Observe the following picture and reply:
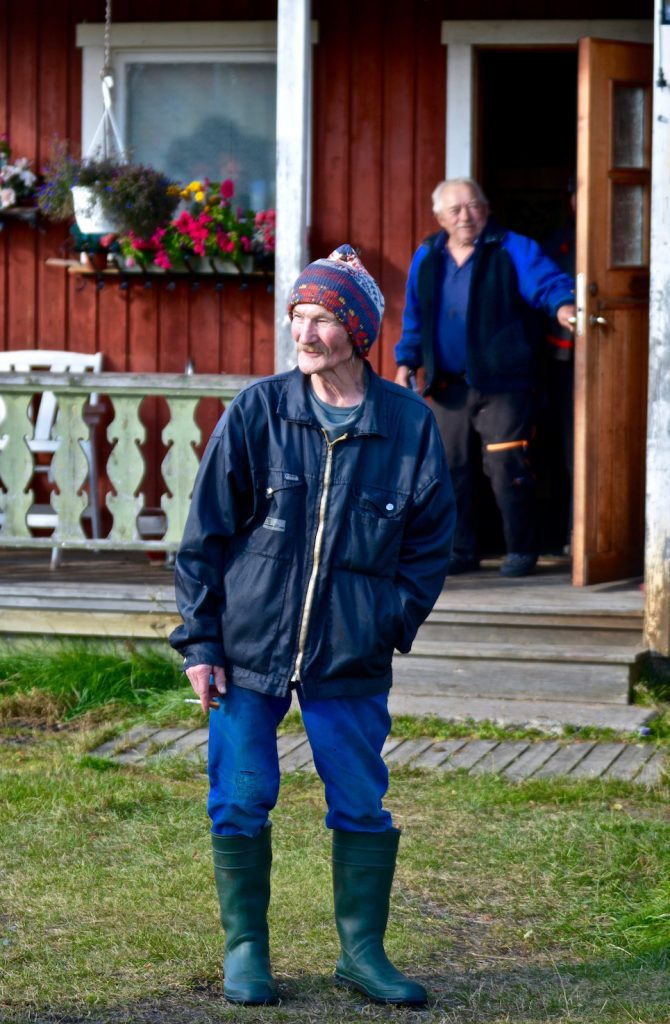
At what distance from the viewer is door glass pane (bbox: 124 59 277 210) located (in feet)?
28.2

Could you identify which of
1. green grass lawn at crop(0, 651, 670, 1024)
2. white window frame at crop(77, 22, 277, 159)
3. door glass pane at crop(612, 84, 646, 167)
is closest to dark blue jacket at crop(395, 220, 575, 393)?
door glass pane at crop(612, 84, 646, 167)

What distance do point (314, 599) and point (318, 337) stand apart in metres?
0.61

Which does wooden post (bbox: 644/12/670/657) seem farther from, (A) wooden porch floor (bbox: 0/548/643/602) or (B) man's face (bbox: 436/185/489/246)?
(B) man's face (bbox: 436/185/489/246)

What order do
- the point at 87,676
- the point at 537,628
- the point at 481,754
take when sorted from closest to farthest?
the point at 481,754 < the point at 537,628 < the point at 87,676

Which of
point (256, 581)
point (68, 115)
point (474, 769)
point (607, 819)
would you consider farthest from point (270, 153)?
point (256, 581)

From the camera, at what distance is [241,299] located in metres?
8.67

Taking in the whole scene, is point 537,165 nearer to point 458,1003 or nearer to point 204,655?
point 204,655

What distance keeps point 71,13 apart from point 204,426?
7.92ft

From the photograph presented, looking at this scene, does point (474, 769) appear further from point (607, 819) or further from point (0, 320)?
point (0, 320)

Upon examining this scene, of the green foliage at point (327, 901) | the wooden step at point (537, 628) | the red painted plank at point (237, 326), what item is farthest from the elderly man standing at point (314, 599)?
the red painted plank at point (237, 326)

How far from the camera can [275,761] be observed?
12.1 ft

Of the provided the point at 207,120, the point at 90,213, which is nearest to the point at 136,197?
the point at 90,213

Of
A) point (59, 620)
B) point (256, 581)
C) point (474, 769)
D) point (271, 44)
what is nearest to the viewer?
point (256, 581)

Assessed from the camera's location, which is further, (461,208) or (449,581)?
(449,581)
